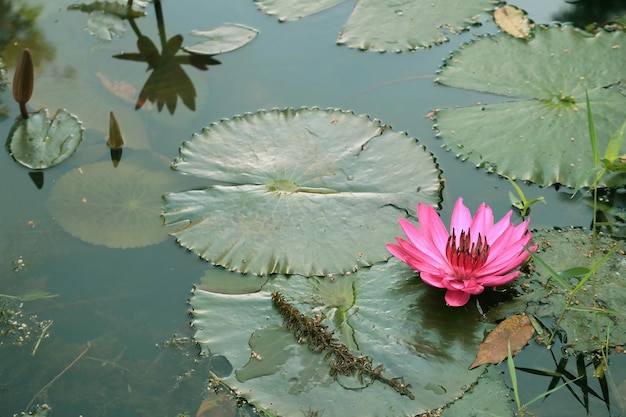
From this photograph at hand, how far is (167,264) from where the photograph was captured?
3.01 metres

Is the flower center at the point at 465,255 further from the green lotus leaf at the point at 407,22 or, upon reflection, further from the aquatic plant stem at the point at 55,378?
the green lotus leaf at the point at 407,22

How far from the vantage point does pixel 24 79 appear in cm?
359

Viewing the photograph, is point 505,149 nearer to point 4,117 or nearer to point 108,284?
point 108,284

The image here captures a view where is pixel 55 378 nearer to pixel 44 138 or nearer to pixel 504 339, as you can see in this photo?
pixel 44 138

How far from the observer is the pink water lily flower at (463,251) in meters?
2.65

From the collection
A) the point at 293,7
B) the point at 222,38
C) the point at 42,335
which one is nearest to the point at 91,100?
the point at 222,38

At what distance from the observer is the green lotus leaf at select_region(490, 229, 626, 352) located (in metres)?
2.58

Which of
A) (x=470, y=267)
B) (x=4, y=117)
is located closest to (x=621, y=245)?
(x=470, y=267)

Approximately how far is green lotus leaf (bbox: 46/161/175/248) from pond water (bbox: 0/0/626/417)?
0.02m

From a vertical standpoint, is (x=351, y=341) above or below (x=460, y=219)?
below

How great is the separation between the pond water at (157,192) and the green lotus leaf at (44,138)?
50 millimetres

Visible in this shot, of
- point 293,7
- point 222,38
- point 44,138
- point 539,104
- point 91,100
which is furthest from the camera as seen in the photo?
point 293,7

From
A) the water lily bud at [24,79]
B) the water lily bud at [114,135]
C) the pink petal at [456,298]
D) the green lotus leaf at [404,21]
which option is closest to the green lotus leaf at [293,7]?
the green lotus leaf at [404,21]

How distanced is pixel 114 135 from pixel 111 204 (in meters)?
0.44
